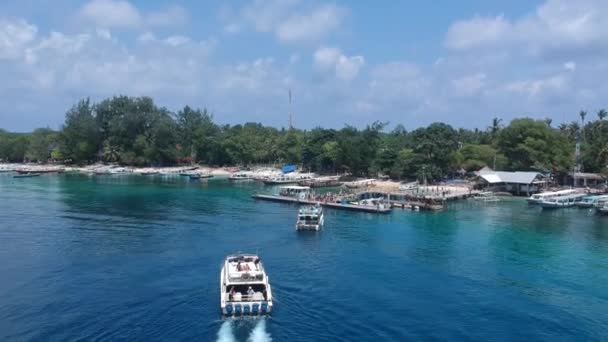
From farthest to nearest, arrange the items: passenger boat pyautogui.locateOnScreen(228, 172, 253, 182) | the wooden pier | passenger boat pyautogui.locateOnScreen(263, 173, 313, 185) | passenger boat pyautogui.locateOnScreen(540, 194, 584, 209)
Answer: passenger boat pyautogui.locateOnScreen(228, 172, 253, 182) → passenger boat pyautogui.locateOnScreen(263, 173, 313, 185) → passenger boat pyautogui.locateOnScreen(540, 194, 584, 209) → the wooden pier

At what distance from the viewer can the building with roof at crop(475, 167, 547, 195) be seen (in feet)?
337

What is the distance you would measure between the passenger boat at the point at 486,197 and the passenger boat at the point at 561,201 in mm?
9799

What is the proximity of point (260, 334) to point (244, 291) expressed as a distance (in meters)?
5.23

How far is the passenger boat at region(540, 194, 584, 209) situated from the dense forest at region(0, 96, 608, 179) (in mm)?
15301

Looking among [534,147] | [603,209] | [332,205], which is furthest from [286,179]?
[603,209]

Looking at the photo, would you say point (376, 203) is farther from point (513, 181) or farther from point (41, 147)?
point (41, 147)

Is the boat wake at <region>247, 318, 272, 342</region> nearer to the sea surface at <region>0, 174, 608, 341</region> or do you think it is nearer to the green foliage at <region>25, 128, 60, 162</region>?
the sea surface at <region>0, 174, 608, 341</region>

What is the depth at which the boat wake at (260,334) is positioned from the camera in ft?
107

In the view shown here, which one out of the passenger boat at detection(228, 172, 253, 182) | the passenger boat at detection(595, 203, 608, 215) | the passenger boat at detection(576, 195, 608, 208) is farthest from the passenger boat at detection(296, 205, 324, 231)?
the passenger boat at detection(228, 172, 253, 182)

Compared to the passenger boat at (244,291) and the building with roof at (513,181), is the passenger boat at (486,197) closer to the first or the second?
the building with roof at (513,181)

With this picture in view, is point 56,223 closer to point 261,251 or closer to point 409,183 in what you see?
point 261,251

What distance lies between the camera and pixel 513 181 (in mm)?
103000

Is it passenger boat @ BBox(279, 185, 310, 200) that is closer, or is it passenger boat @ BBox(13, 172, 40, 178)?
passenger boat @ BBox(279, 185, 310, 200)

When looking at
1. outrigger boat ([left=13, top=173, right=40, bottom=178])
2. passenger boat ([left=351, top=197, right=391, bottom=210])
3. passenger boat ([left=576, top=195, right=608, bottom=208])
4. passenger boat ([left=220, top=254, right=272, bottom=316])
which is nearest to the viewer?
passenger boat ([left=220, top=254, right=272, bottom=316])
